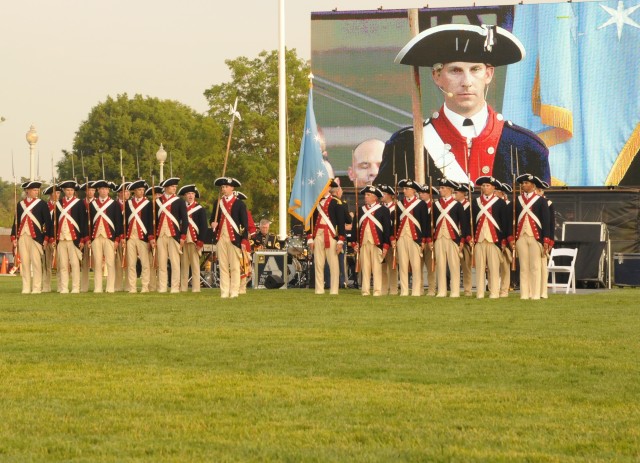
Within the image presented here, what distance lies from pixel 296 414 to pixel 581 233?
2051cm

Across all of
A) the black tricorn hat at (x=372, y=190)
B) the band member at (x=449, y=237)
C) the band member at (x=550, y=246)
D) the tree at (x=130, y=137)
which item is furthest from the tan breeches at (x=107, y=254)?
the tree at (x=130, y=137)

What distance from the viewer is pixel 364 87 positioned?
1246 inches

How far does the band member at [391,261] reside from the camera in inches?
901

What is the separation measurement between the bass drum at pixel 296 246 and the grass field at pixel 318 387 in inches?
394

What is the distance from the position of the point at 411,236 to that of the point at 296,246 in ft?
15.4

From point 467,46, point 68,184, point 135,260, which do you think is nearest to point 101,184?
point 68,184

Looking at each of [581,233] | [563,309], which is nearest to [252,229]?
[581,233]

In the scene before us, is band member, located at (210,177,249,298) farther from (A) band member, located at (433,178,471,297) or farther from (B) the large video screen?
(B) the large video screen

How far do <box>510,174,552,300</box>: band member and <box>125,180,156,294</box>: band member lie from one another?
5781 millimetres

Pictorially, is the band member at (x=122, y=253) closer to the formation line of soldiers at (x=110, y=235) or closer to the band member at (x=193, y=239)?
the formation line of soldiers at (x=110, y=235)

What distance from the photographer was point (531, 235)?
69.6 feet

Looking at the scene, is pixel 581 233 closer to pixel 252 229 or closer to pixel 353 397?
pixel 252 229

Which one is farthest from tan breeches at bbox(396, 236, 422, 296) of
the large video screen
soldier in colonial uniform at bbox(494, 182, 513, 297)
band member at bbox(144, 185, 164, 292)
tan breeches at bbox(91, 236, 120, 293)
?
the large video screen

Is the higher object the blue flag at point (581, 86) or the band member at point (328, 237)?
the blue flag at point (581, 86)
